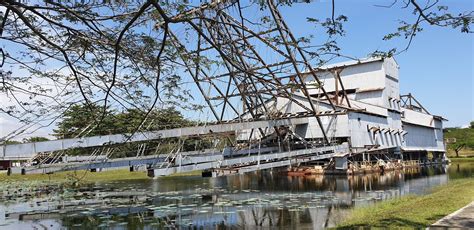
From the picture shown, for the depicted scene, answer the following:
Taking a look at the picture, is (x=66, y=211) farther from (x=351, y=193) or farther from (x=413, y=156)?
(x=413, y=156)

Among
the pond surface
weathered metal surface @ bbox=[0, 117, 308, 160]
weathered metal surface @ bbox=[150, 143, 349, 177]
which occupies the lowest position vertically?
the pond surface

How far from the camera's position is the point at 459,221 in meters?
8.12

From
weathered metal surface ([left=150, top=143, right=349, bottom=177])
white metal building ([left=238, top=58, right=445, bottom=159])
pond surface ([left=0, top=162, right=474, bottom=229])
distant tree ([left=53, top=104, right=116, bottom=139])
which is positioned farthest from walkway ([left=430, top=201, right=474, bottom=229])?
white metal building ([left=238, top=58, right=445, bottom=159])

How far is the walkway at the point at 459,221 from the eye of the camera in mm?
7648

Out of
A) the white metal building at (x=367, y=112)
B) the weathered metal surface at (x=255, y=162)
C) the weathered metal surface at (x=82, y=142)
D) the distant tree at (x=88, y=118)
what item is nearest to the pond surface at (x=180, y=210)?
the weathered metal surface at (x=255, y=162)

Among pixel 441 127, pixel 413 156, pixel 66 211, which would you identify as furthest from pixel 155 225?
pixel 441 127

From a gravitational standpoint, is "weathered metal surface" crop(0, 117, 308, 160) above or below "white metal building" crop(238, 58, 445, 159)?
below

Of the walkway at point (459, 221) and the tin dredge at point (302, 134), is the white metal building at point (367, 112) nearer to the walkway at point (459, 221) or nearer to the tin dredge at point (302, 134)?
the tin dredge at point (302, 134)

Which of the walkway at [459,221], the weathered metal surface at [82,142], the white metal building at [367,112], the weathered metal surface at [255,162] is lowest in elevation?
the walkway at [459,221]

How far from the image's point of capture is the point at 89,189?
23.5 metres

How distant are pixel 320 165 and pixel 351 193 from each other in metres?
15.0

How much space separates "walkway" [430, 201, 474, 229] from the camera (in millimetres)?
7648

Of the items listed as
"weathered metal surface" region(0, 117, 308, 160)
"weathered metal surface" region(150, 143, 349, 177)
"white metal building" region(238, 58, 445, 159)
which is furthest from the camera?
"white metal building" region(238, 58, 445, 159)

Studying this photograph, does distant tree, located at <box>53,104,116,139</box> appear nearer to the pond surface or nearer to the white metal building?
the pond surface
